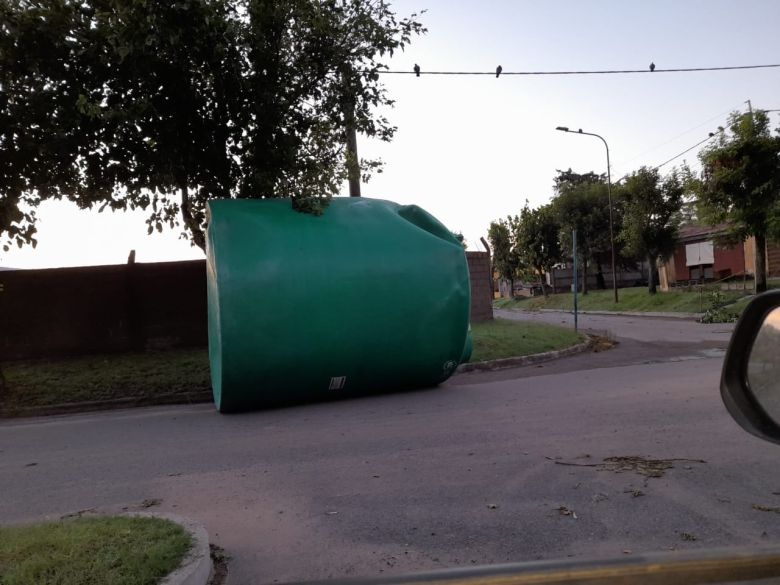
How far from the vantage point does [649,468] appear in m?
4.80

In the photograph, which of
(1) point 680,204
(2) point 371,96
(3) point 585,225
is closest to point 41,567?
(2) point 371,96

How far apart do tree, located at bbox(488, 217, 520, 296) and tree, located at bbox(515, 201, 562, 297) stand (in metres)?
3.16

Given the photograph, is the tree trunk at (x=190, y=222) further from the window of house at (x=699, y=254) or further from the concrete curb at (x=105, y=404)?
the window of house at (x=699, y=254)

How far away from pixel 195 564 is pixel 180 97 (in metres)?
8.47

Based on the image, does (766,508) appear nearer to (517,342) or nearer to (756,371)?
(756,371)

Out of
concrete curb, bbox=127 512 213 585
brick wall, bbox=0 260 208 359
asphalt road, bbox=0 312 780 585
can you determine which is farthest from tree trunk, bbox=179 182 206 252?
concrete curb, bbox=127 512 213 585

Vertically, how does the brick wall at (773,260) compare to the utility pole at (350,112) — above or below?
below

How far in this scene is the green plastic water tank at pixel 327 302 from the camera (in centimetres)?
833

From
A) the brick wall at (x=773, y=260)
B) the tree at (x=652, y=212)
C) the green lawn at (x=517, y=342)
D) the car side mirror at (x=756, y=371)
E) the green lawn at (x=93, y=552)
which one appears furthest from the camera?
the brick wall at (x=773, y=260)

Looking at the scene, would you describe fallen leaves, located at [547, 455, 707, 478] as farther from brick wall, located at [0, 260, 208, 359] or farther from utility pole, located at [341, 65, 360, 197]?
brick wall, located at [0, 260, 208, 359]

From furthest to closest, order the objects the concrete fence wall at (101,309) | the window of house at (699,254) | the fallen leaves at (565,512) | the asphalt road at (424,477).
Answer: the window of house at (699,254) < the concrete fence wall at (101,309) < the fallen leaves at (565,512) < the asphalt road at (424,477)

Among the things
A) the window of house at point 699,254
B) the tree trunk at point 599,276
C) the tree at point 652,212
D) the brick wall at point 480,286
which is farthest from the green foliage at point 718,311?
the tree trunk at point 599,276

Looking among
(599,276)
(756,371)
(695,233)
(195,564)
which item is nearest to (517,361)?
(195,564)

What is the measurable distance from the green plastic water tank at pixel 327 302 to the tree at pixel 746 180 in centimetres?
1630
